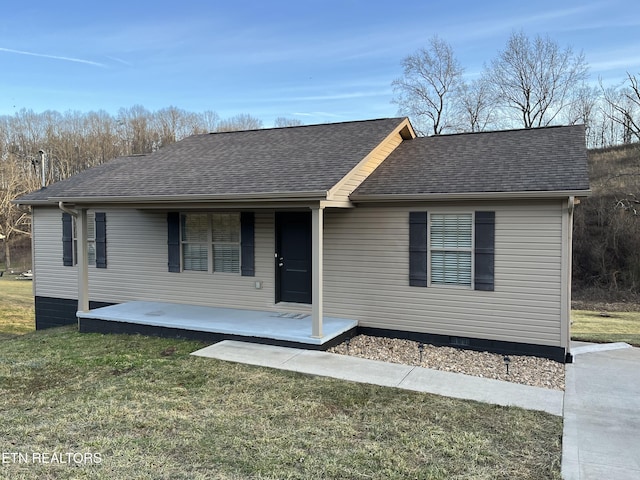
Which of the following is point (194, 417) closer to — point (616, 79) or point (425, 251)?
point (425, 251)

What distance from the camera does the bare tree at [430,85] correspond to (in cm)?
2995

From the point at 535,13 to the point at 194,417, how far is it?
27189mm

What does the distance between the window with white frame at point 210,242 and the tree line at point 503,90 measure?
2266cm

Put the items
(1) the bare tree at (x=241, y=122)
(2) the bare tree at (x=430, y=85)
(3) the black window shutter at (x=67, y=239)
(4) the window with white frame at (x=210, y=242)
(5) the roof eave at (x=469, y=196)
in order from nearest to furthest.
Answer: (5) the roof eave at (x=469, y=196) < (4) the window with white frame at (x=210, y=242) < (3) the black window shutter at (x=67, y=239) < (2) the bare tree at (x=430, y=85) < (1) the bare tree at (x=241, y=122)

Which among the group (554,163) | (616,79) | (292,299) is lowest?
(292,299)

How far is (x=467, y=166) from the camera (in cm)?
775

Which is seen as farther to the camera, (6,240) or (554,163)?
(6,240)

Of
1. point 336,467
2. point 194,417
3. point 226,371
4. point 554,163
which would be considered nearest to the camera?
point 336,467

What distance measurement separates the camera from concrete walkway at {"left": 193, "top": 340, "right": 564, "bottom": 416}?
5.18 metres

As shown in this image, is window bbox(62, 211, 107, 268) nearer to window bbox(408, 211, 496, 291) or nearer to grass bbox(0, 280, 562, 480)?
grass bbox(0, 280, 562, 480)

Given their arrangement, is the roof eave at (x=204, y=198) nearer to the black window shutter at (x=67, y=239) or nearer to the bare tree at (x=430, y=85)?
the black window shutter at (x=67, y=239)

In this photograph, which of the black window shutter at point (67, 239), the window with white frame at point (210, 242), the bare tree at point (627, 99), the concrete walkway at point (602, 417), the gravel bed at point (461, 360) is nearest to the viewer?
the concrete walkway at point (602, 417)

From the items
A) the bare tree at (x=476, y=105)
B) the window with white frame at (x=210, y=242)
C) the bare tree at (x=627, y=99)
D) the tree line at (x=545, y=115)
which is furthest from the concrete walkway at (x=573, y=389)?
the bare tree at (x=476, y=105)

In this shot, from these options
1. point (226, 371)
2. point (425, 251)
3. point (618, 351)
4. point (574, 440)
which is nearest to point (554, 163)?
point (425, 251)
